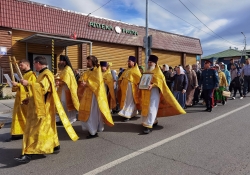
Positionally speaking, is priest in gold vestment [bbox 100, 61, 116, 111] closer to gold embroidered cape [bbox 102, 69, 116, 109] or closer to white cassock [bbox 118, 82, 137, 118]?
gold embroidered cape [bbox 102, 69, 116, 109]

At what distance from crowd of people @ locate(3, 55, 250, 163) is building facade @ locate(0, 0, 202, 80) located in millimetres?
5166

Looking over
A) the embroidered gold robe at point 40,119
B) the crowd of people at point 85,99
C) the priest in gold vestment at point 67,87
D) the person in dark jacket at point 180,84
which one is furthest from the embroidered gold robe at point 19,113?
the person in dark jacket at point 180,84

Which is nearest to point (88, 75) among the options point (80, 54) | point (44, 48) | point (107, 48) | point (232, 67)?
point (232, 67)

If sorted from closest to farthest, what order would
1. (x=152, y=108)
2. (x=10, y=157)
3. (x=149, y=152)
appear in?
(x=10, y=157), (x=149, y=152), (x=152, y=108)

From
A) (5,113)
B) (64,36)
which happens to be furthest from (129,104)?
(64,36)

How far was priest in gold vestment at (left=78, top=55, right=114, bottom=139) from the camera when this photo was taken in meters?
5.25

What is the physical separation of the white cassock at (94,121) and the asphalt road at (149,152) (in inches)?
8.1

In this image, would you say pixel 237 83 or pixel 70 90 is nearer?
pixel 70 90

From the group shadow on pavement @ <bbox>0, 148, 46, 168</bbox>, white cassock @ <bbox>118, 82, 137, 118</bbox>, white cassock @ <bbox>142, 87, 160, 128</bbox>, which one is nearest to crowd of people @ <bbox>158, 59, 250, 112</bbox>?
white cassock @ <bbox>118, 82, 137, 118</bbox>

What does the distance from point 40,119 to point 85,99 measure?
A: 5.09 ft

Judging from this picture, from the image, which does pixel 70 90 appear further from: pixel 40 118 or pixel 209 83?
pixel 209 83

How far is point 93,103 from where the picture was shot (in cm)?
534

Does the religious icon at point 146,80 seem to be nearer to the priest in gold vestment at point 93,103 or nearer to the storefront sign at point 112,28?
the priest in gold vestment at point 93,103

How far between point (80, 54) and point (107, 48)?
2.34 m
